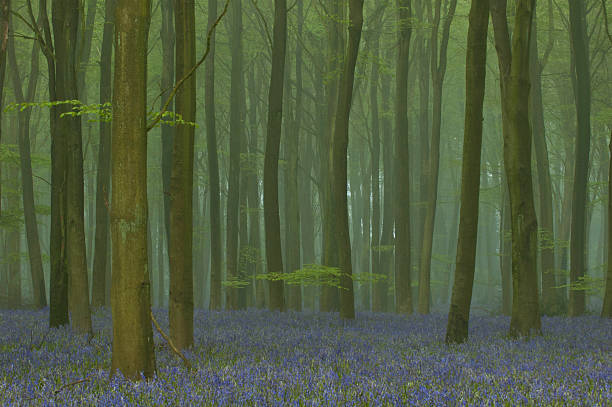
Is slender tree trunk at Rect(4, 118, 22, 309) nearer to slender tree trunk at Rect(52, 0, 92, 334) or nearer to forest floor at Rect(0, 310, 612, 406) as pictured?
slender tree trunk at Rect(52, 0, 92, 334)

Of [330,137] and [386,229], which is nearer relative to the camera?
[330,137]

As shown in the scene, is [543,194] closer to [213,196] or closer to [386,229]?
[386,229]

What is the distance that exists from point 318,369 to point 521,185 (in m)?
6.48

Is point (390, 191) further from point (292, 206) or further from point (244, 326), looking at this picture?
point (244, 326)

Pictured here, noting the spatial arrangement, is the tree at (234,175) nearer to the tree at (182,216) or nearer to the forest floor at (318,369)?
the forest floor at (318,369)

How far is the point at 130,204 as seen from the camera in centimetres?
589

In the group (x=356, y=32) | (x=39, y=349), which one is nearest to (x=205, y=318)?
(x=39, y=349)

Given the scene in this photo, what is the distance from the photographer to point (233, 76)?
21453 mm

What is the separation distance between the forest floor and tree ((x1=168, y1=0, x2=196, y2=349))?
0.49 m

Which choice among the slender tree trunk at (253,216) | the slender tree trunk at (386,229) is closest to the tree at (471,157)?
the slender tree trunk at (386,229)

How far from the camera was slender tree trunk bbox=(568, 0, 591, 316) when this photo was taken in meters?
15.9

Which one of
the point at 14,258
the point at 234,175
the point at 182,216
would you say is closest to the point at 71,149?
the point at 182,216

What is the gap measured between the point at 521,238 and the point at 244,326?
5757 millimetres

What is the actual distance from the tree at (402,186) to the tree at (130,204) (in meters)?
12.2
